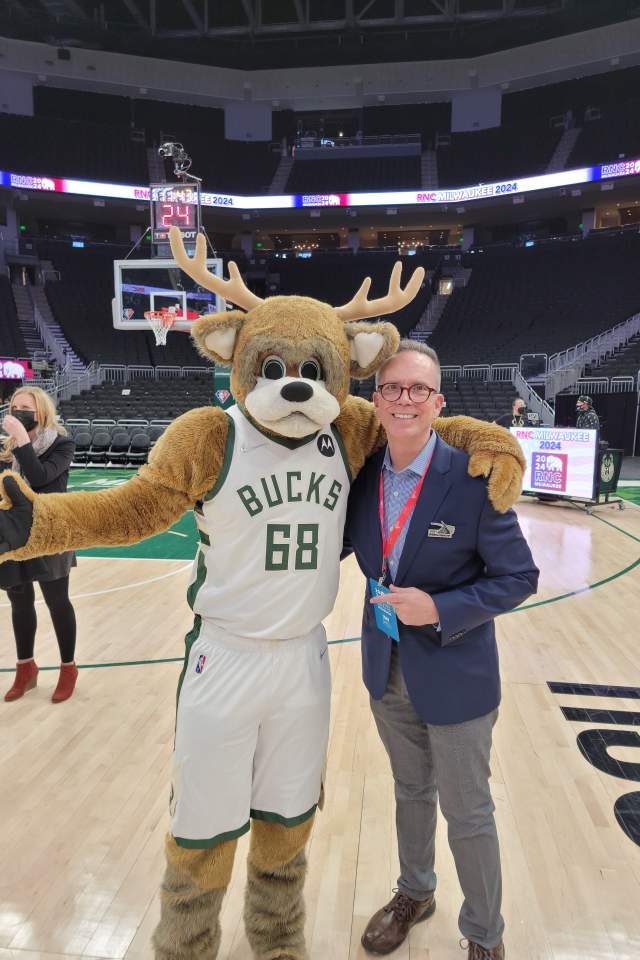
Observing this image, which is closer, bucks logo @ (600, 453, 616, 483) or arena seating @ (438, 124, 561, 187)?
bucks logo @ (600, 453, 616, 483)

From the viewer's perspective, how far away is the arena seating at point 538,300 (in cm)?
1919

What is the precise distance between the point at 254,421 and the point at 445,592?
649 millimetres

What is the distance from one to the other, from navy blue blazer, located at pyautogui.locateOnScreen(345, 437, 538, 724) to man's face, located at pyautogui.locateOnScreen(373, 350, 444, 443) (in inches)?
4.3

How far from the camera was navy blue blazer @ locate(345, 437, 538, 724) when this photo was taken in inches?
60.3

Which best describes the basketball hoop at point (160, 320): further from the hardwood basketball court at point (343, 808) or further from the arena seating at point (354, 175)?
the arena seating at point (354, 175)

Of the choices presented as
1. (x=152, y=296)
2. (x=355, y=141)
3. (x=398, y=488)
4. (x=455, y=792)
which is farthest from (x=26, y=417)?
(x=355, y=141)

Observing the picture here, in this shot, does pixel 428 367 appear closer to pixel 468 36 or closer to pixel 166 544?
pixel 166 544

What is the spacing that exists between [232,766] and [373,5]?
2577cm

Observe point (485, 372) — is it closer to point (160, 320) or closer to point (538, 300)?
point (538, 300)

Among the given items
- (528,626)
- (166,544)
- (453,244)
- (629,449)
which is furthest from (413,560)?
(453,244)

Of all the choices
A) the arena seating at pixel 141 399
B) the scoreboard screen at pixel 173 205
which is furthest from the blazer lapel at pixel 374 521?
the arena seating at pixel 141 399

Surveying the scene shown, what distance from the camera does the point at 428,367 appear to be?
1581mm

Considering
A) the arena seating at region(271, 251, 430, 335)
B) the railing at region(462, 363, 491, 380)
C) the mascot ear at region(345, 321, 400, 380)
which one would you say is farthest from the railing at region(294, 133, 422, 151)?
the mascot ear at region(345, 321, 400, 380)

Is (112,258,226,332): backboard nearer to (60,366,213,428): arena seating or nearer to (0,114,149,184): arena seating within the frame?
(60,366,213,428): arena seating
